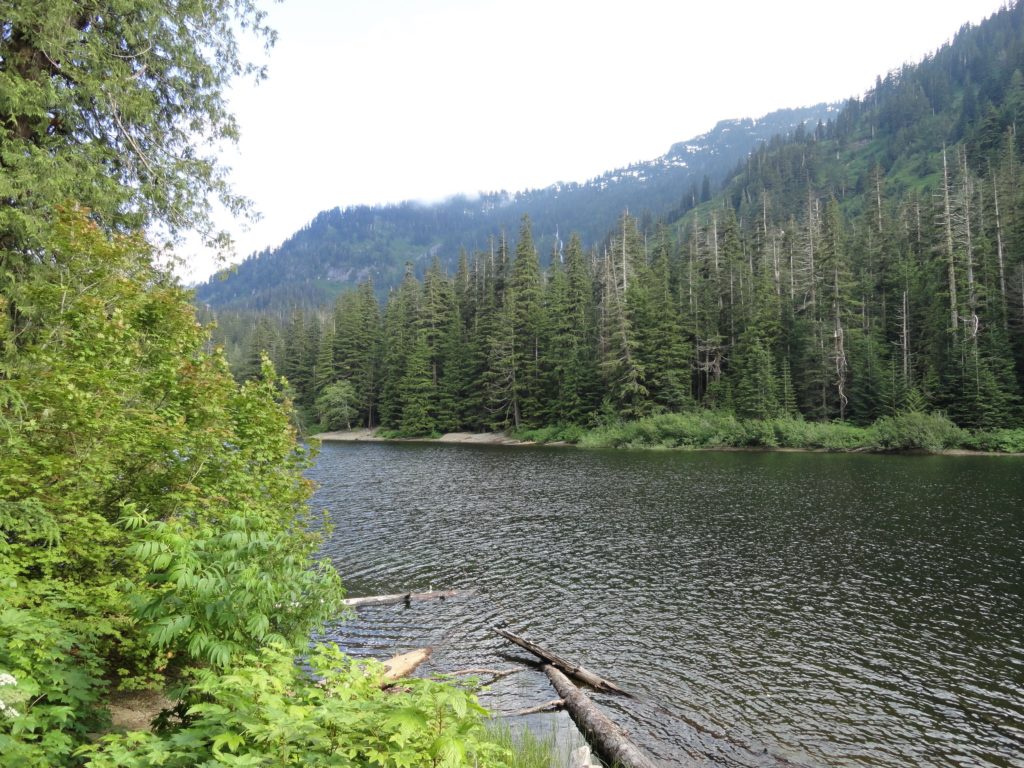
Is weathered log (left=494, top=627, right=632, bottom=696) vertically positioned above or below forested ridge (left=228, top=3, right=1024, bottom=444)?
below

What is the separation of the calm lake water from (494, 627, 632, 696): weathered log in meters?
0.29

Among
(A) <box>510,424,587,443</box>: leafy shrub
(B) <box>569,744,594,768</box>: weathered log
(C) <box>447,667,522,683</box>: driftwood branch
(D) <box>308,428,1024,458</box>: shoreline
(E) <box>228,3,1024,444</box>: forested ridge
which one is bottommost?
(C) <box>447,667,522,683</box>: driftwood branch

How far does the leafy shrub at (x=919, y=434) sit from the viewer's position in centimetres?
4222

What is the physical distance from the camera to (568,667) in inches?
414

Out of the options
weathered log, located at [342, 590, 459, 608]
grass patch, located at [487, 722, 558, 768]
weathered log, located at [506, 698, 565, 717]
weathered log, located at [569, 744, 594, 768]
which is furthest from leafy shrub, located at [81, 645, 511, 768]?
weathered log, located at [342, 590, 459, 608]

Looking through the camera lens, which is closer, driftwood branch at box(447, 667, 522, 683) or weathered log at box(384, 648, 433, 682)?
driftwood branch at box(447, 667, 522, 683)

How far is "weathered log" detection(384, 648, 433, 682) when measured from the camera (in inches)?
404

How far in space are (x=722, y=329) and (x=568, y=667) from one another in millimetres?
58723

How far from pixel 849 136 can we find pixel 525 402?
142108 millimetres

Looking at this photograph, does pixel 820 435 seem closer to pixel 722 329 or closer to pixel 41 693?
pixel 722 329

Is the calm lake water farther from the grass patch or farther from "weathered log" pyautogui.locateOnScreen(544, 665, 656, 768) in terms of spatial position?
the grass patch

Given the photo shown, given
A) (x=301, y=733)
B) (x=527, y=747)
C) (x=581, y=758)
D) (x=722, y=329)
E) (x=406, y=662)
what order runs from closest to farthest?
(x=301, y=733)
(x=581, y=758)
(x=527, y=747)
(x=406, y=662)
(x=722, y=329)

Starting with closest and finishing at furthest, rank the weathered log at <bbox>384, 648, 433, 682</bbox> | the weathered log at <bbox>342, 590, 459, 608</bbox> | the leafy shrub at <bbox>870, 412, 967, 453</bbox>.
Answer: the weathered log at <bbox>384, 648, 433, 682</bbox>
the weathered log at <bbox>342, 590, 459, 608</bbox>
the leafy shrub at <bbox>870, 412, 967, 453</bbox>

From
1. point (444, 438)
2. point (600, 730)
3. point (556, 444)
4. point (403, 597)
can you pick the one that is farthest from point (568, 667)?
point (444, 438)
